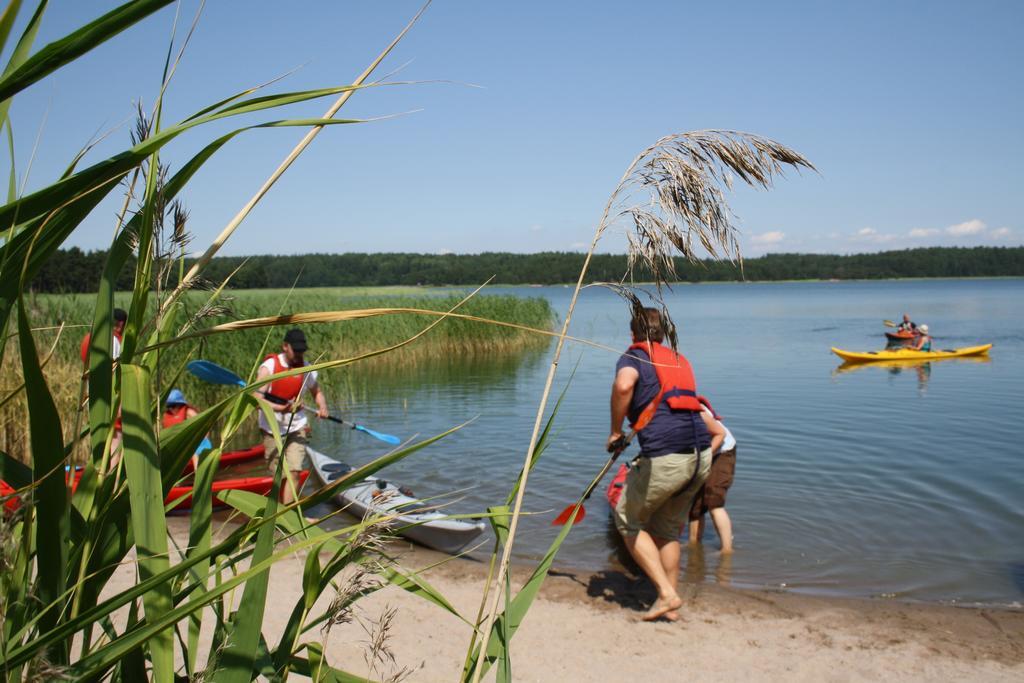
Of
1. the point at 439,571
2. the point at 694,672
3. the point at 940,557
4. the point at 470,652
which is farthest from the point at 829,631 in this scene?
the point at 470,652

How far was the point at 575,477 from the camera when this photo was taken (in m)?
10.4

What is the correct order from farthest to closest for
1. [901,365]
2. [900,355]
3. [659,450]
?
[901,365]
[900,355]
[659,450]

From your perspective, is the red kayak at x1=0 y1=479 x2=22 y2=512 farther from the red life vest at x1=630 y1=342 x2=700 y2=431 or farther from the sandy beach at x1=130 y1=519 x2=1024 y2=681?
the red life vest at x1=630 y1=342 x2=700 y2=431

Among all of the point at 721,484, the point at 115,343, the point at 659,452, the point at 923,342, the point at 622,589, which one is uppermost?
the point at 115,343

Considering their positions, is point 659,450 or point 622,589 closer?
point 659,450

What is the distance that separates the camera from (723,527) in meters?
7.32

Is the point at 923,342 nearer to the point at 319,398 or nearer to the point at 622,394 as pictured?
the point at 319,398

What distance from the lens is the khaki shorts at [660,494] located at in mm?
5305

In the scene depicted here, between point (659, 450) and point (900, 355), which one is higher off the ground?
point (659, 450)

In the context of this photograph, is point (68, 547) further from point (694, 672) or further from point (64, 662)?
point (694, 672)

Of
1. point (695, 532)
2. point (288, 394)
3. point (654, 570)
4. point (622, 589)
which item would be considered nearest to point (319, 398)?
point (288, 394)

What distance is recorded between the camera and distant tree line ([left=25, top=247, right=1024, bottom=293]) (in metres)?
2.19

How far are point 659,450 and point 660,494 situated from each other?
0.32m

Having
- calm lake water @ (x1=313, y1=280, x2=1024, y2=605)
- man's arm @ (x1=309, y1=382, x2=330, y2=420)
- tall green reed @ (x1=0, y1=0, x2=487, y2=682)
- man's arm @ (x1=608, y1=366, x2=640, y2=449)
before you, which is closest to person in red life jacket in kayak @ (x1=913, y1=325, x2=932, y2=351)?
calm lake water @ (x1=313, y1=280, x2=1024, y2=605)
